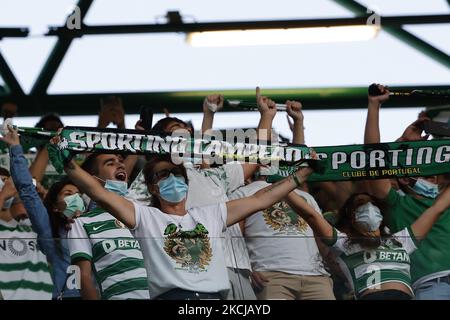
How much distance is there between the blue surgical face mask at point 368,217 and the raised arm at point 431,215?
0.77 ft

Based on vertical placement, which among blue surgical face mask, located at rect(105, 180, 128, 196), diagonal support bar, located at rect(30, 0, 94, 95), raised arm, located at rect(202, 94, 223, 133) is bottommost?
blue surgical face mask, located at rect(105, 180, 128, 196)

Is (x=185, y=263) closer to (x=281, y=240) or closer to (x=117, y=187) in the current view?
(x=281, y=240)

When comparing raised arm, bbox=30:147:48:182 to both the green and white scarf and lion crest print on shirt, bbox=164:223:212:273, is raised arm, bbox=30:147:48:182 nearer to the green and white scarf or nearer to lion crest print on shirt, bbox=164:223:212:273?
the green and white scarf

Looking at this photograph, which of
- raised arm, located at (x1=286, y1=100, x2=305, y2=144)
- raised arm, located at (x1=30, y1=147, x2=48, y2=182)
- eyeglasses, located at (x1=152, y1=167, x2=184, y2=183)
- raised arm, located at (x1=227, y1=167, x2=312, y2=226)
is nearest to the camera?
raised arm, located at (x1=227, y1=167, x2=312, y2=226)

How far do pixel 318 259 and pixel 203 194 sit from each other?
1385 millimetres

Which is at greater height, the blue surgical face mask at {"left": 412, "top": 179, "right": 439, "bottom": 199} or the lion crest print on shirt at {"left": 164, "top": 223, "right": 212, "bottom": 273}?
the blue surgical face mask at {"left": 412, "top": 179, "right": 439, "bottom": 199}

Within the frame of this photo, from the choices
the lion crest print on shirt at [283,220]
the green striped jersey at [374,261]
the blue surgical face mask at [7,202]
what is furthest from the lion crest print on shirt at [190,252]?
the blue surgical face mask at [7,202]

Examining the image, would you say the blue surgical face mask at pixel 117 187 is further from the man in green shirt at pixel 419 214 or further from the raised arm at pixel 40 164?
the man in green shirt at pixel 419 214

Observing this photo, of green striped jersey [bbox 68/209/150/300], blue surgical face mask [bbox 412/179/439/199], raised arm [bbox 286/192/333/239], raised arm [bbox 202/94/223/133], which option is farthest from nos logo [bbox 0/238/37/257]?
blue surgical face mask [bbox 412/179/439/199]

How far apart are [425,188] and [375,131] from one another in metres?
0.53

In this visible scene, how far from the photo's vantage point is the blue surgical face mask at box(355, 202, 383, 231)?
456 inches

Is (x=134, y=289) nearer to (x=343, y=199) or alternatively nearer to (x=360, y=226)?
A: (x=360, y=226)

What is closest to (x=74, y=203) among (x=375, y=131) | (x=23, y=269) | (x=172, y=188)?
(x=172, y=188)
